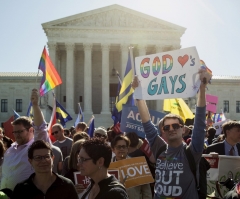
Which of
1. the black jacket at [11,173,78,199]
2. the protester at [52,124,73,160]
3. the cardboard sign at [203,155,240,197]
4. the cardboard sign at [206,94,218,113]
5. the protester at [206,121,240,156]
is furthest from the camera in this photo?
the cardboard sign at [206,94,218,113]

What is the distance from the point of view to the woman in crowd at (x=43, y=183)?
4359 millimetres

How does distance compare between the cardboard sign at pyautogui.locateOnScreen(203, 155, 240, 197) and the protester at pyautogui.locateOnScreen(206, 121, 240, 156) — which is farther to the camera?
the protester at pyautogui.locateOnScreen(206, 121, 240, 156)

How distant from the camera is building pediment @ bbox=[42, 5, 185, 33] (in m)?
49.0

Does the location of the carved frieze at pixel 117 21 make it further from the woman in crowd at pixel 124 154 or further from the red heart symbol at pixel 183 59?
the red heart symbol at pixel 183 59

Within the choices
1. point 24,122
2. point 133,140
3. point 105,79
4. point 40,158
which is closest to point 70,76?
point 105,79

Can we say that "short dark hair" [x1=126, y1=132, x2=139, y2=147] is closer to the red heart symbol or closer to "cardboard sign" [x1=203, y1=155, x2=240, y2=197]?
"cardboard sign" [x1=203, y1=155, x2=240, y2=197]

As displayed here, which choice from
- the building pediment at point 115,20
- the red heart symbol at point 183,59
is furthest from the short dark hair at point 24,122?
the building pediment at point 115,20

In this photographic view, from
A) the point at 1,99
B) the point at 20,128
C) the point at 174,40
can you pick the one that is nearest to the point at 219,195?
the point at 20,128

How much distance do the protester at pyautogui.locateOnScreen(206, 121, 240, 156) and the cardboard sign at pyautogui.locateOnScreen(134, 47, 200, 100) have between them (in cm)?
191

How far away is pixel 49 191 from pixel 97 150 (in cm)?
93

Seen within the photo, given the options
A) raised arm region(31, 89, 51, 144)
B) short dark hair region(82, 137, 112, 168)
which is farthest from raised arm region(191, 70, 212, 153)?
raised arm region(31, 89, 51, 144)

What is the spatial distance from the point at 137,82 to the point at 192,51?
3.56 ft

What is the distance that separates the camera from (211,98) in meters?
19.1

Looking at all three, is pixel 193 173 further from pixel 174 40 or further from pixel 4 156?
pixel 174 40
